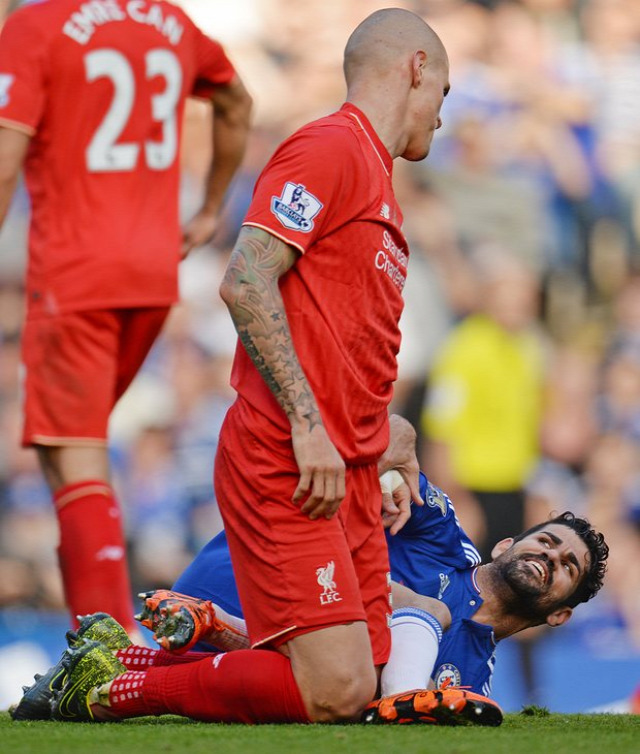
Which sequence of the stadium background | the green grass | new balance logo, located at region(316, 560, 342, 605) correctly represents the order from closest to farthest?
Result: 1. the green grass
2. new balance logo, located at region(316, 560, 342, 605)
3. the stadium background

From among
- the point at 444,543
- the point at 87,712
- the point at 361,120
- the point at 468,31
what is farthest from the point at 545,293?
the point at 87,712

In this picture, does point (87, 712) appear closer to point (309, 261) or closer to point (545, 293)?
point (309, 261)

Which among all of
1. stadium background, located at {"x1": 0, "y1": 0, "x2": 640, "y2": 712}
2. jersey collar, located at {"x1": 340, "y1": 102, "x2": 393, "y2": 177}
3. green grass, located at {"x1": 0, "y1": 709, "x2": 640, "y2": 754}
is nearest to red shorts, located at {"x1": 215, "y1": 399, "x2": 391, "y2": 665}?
green grass, located at {"x1": 0, "y1": 709, "x2": 640, "y2": 754}

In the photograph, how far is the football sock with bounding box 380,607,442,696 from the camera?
132 inches

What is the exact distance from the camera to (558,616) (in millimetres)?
4156

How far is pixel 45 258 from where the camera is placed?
4.17 metres

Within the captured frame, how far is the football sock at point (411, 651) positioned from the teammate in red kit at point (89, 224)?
84cm

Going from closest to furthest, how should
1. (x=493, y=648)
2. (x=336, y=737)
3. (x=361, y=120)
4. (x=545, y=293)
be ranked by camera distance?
(x=336, y=737) → (x=361, y=120) → (x=493, y=648) → (x=545, y=293)

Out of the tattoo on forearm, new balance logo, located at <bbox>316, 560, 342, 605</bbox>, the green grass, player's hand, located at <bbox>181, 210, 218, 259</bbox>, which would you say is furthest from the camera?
player's hand, located at <bbox>181, 210, 218, 259</bbox>

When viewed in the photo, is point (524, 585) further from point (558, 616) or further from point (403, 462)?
point (403, 462)

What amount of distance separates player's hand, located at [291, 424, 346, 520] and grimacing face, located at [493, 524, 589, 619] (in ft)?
3.18

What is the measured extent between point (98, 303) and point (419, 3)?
3.31 metres

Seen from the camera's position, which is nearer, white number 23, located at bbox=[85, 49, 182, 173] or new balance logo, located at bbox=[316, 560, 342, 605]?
new balance logo, located at bbox=[316, 560, 342, 605]

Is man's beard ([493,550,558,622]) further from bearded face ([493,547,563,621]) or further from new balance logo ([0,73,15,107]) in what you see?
new balance logo ([0,73,15,107])
